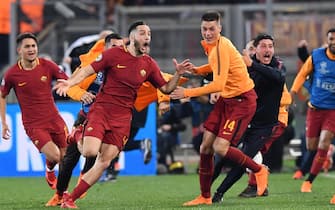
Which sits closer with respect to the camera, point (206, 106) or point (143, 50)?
point (143, 50)

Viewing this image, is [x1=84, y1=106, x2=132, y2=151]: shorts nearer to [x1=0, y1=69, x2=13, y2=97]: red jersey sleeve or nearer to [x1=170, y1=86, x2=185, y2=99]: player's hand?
[x1=170, y1=86, x2=185, y2=99]: player's hand

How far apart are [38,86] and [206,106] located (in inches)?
287

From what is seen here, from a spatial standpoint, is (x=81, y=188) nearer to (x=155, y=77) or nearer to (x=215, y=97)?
(x=155, y=77)

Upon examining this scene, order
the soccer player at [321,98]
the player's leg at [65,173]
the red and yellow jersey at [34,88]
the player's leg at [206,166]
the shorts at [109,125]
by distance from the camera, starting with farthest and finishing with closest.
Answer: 1. the soccer player at [321,98]
2. the red and yellow jersey at [34,88]
3. the player's leg at [65,173]
4. the player's leg at [206,166]
5. the shorts at [109,125]

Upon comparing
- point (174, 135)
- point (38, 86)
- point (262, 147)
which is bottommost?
point (174, 135)

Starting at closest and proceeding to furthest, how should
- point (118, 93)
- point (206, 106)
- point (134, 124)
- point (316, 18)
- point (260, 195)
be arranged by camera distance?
point (118, 93)
point (260, 195)
point (134, 124)
point (206, 106)
point (316, 18)

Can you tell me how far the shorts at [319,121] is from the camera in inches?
593

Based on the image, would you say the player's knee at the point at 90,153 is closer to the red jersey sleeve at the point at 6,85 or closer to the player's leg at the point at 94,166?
the player's leg at the point at 94,166

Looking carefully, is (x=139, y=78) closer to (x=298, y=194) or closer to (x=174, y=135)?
(x=298, y=194)

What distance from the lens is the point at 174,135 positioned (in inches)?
826

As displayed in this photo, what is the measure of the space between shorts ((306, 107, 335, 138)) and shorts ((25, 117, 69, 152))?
156 inches

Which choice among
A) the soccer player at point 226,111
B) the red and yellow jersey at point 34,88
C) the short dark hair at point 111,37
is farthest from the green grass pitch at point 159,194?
the short dark hair at point 111,37

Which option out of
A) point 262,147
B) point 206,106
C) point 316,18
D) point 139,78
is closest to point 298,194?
point 262,147

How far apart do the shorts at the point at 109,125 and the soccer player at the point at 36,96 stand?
1.97 m
